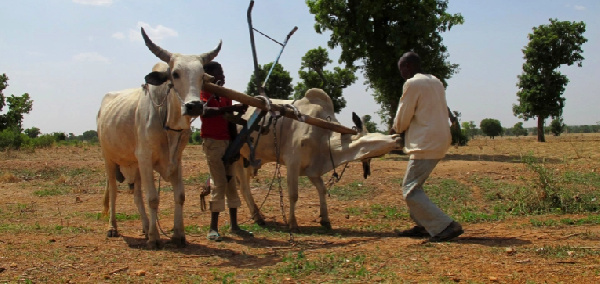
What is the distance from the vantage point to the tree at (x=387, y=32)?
21.2 m

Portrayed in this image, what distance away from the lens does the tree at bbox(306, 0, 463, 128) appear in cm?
2125

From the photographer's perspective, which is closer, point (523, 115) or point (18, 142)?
point (18, 142)

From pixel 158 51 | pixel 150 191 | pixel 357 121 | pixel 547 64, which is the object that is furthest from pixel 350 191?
pixel 547 64

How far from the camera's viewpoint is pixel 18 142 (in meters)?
25.0

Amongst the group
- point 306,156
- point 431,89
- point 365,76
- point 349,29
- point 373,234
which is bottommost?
point 373,234

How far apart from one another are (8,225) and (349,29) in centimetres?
1718

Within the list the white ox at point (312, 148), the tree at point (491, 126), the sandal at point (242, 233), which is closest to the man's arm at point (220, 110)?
the white ox at point (312, 148)

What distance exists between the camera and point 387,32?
21.8 metres

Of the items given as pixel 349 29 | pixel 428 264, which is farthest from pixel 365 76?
pixel 428 264

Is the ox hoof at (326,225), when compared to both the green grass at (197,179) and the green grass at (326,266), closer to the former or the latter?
the green grass at (326,266)

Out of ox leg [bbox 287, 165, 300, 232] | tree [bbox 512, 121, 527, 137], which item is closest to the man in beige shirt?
ox leg [bbox 287, 165, 300, 232]

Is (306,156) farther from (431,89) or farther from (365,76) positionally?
(365,76)

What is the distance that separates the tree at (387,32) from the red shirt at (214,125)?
15.2 m

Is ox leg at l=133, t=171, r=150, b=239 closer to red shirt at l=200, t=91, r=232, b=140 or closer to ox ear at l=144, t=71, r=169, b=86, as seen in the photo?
red shirt at l=200, t=91, r=232, b=140
